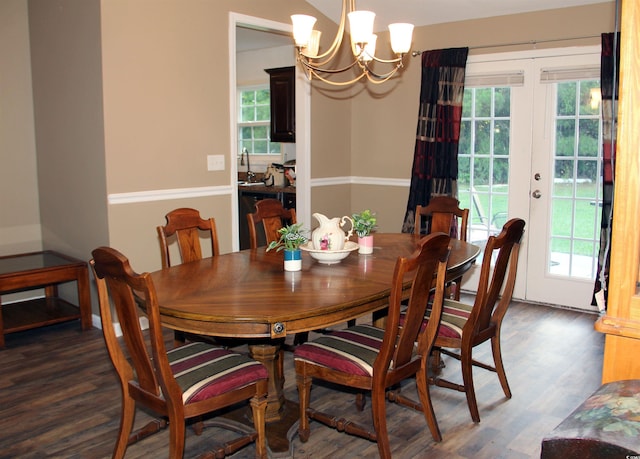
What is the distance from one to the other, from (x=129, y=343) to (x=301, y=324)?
65 centimetres

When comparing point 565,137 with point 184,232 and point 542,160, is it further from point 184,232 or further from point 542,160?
point 184,232

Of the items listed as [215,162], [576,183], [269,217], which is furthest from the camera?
[576,183]

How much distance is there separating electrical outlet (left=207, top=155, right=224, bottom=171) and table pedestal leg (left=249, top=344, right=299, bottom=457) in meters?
2.07

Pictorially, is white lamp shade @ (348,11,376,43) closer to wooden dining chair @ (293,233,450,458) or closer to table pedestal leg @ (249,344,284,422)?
wooden dining chair @ (293,233,450,458)

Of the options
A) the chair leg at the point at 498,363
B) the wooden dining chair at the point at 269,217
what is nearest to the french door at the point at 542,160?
the chair leg at the point at 498,363

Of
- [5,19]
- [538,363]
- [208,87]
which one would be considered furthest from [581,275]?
[5,19]

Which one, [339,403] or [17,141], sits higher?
[17,141]

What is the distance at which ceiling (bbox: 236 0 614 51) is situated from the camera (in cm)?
486

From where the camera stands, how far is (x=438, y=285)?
2.68 m

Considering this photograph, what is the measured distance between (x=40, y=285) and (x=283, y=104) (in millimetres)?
3401

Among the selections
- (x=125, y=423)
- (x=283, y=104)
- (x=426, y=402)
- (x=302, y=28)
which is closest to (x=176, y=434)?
(x=125, y=423)

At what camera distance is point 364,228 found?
10.9ft

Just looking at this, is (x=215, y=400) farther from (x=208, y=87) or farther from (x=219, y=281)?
(x=208, y=87)

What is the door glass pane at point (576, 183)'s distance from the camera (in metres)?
4.85
